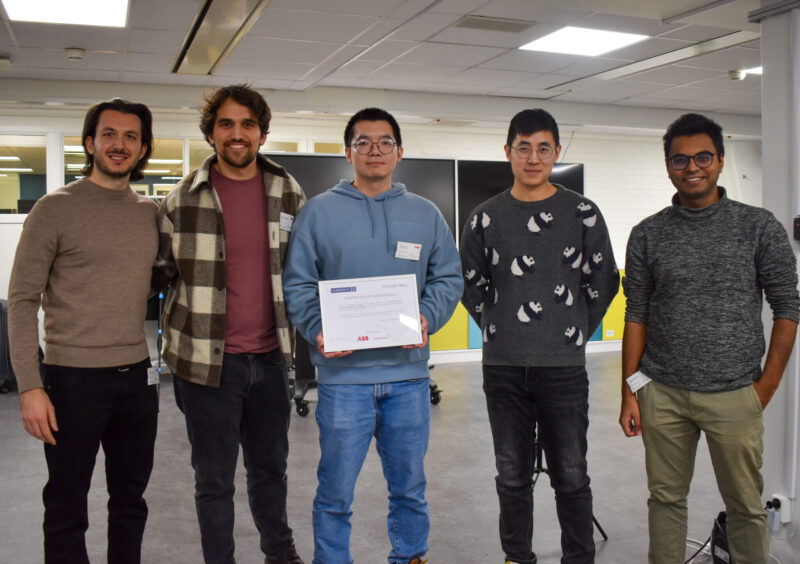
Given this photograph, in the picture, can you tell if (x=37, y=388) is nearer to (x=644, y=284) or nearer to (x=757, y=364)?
(x=644, y=284)

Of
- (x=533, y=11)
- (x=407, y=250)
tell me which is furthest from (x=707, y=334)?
(x=533, y=11)

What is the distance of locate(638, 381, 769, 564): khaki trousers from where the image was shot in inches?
84.7

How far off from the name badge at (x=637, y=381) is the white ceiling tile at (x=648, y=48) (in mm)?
4299

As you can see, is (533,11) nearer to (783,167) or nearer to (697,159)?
(783,167)

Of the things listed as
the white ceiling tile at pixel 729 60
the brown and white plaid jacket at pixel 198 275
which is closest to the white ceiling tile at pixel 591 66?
the white ceiling tile at pixel 729 60

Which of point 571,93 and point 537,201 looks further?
point 571,93

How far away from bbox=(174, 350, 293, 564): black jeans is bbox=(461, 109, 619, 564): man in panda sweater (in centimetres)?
73

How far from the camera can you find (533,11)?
16.5ft

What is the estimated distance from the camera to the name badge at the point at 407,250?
2.25m

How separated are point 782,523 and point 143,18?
4832 millimetres

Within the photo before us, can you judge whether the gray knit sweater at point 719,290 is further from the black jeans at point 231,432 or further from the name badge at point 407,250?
the black jeans at point 231,432

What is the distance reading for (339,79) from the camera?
712 centimetres

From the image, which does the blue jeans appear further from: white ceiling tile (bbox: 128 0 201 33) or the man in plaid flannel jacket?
white ceiling tile (bbox: 128 0 201 33)

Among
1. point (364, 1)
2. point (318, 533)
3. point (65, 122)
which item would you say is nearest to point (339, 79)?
point (364, 1)
